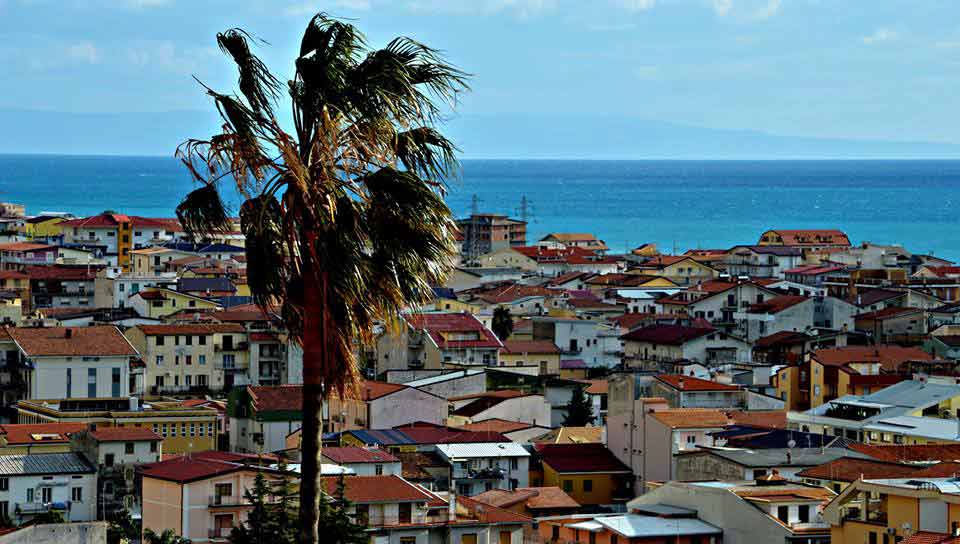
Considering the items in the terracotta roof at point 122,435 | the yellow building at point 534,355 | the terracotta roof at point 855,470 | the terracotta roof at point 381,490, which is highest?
the yellow building at point 534,355

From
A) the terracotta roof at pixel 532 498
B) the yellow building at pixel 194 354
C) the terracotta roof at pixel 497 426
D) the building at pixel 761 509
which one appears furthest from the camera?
Result: the yellow building at pixel 194 354

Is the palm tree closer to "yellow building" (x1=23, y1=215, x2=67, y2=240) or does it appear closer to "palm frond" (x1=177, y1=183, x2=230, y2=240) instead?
"palm frond" (x1=177, y1=183, x2=230, y2=240)

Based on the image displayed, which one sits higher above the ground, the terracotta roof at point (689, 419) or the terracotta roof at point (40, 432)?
the terracotta roof at point (689, 419)

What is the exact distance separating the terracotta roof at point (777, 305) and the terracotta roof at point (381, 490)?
4317cm

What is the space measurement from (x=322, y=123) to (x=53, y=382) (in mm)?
44403

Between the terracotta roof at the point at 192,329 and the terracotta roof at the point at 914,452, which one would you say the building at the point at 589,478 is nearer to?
the terracotta roof at the point at 914,452

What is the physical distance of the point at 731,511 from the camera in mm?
31828

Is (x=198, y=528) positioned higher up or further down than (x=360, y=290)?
further down

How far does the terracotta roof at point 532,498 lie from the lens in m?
37.6

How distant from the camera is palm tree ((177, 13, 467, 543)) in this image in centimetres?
1091

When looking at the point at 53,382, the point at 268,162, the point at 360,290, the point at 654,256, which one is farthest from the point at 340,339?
the point at 654,256

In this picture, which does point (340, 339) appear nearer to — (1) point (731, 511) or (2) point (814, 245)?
(1) point (731, 511)

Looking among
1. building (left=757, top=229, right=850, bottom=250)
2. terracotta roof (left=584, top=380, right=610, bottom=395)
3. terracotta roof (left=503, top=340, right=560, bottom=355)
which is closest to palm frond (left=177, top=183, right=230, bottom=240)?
terracotta roof (left=584, top=380, right=610, bottom=395)

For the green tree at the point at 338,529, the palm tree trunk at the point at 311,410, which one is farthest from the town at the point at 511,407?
the green tree at the point at 338,529
